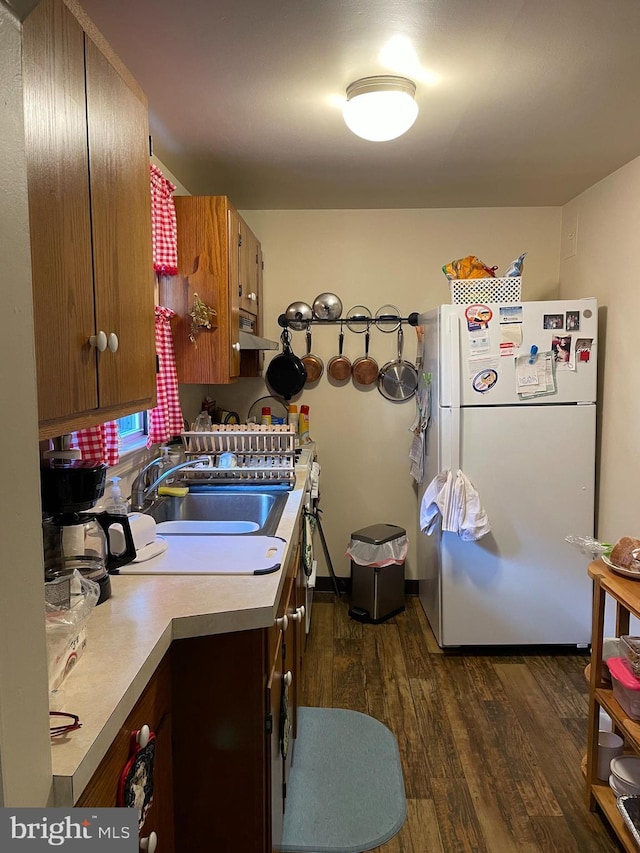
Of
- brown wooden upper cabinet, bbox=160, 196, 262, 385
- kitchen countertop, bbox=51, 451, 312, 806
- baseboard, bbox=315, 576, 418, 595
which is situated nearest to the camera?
kitchen countertop, bbox=51, 451, 312, 806

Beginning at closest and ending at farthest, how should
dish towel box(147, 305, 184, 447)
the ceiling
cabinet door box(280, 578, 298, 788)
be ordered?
the ceiling < cabinet door box(280, 578, 298, 788) < dish towel box(147, 305, 184, 447)

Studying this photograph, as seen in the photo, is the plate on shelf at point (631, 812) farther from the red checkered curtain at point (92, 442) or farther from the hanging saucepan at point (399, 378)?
the hanging saucepan at point (399, 378)

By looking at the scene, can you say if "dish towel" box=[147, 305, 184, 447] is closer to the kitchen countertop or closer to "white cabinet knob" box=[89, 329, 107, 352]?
the kitchen countertop

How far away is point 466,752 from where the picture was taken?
7.16 feet

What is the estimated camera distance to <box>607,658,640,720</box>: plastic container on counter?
1653 millimetres

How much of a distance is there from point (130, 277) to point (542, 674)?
2.54m

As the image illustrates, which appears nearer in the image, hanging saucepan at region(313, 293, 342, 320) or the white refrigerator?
the white refrigerator

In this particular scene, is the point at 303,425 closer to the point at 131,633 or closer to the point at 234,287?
the point at 234,287

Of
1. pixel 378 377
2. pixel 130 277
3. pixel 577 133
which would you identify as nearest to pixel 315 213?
pixel 378 377

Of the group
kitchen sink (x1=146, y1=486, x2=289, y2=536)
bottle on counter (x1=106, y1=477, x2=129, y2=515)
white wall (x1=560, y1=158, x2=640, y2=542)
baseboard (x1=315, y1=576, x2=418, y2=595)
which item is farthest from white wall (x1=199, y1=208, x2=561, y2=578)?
bottle on counter (x1=106, y1=477, x2=129, y2=515)

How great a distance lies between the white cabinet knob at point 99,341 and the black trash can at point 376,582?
235 cm

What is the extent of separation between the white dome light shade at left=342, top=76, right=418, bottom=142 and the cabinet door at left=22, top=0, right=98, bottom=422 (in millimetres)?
1057

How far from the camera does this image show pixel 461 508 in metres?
2.71

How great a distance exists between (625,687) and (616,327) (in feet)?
5.59
